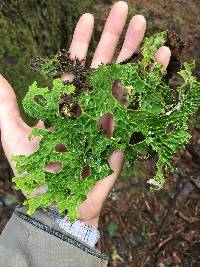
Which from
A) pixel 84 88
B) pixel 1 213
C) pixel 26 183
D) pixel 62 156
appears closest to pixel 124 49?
pixel 84 88

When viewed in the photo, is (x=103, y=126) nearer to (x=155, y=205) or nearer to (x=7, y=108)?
(x=7, y=108)

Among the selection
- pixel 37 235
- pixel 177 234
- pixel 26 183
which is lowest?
pixel 177 234

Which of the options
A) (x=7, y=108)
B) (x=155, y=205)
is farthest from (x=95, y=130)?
(x=155, y=205)

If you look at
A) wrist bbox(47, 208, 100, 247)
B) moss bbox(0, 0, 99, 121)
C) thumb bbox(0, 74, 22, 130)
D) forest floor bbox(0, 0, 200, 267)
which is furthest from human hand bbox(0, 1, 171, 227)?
forest floor bbox(0, 0, 200, 267)

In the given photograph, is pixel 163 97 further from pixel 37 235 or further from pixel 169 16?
pixel 169 16

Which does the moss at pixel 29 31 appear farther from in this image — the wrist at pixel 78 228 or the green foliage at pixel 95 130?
the wrist at pixel 78 228

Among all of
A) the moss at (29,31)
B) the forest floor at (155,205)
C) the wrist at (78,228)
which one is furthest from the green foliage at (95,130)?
the forest floor at (155,205)
